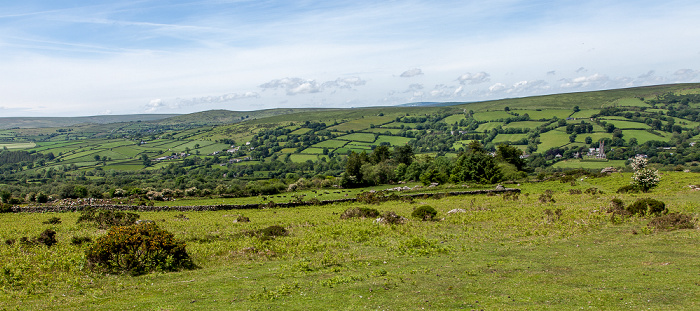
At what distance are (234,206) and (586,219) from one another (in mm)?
35098

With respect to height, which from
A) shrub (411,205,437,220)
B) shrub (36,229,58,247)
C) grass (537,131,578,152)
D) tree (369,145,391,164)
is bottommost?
grass (537,131,578,152)

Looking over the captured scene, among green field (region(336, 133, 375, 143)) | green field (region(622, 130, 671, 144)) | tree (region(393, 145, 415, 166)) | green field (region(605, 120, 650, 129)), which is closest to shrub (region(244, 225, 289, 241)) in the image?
tree (region(393, 145, 415, 166))

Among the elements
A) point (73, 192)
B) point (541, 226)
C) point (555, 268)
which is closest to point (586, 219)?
point (541, 226)

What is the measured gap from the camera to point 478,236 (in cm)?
2305

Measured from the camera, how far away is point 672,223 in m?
20.9

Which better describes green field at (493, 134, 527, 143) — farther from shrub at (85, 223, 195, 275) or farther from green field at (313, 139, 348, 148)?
shrub at (85, 223, 195, 275)

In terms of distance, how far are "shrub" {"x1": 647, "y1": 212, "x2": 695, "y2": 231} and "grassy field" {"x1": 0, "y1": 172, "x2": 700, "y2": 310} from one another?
676 mm

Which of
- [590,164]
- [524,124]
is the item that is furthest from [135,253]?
[524,124]

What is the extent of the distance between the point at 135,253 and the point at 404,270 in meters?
11.9

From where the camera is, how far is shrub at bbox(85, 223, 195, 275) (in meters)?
17.2

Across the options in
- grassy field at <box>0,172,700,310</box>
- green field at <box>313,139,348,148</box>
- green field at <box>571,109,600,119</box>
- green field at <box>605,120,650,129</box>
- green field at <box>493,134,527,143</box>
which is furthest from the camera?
green field at <box>571,109,600,119</box>

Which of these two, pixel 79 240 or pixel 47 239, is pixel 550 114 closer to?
pixel 79 240

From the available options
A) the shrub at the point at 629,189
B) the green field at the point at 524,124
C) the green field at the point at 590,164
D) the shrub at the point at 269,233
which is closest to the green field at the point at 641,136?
the green field at the point at 590,164

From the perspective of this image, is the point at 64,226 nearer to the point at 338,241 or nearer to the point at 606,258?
the point at 338,241
